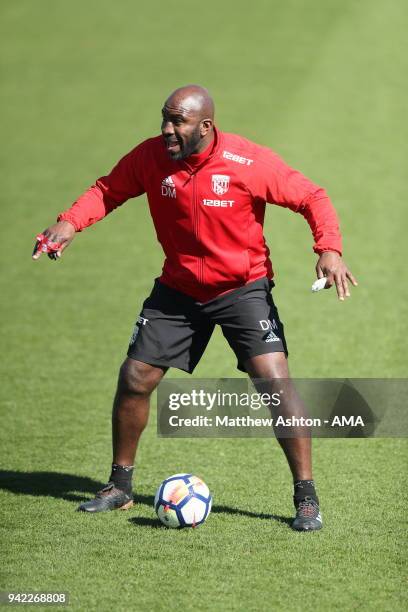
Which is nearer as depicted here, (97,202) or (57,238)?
(57,238)

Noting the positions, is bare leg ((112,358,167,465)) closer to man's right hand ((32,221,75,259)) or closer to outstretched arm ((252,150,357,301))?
man's right hand ((32,221,75,259))

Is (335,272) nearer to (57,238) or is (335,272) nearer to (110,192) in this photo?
(110,192)

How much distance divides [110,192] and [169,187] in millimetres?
503

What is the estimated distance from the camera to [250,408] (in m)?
8.39

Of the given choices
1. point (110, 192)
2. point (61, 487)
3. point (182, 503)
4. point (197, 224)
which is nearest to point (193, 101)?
point (197, 224)

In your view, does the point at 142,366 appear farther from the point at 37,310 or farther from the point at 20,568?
the point at 37,310

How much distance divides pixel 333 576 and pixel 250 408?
2.61m

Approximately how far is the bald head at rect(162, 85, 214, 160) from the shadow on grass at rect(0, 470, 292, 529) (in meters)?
2.26

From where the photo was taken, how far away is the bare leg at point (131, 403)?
6.95 meters

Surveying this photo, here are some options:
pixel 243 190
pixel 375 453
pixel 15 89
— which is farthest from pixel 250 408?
pixel 15 89

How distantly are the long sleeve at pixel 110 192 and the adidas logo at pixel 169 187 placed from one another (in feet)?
0.77

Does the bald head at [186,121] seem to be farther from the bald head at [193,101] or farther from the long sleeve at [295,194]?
the long sleeve at [295,194]

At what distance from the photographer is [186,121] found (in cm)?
654

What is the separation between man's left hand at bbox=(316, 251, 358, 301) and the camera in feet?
20.8
